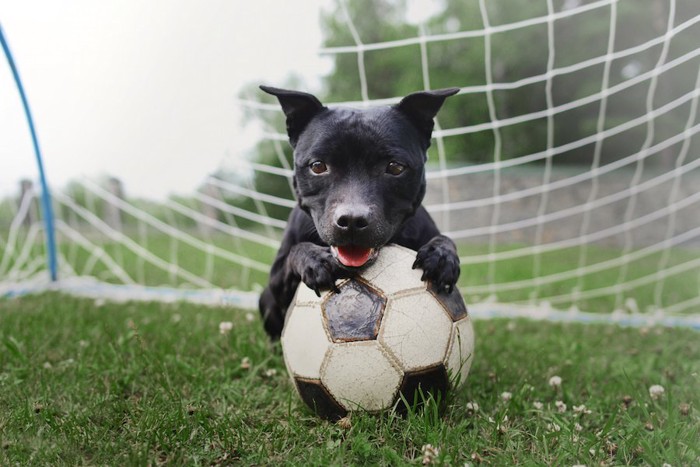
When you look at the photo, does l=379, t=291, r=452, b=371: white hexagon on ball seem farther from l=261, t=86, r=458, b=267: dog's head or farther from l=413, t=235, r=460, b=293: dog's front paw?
l=261, t=86, r=458, b=267: dog's head

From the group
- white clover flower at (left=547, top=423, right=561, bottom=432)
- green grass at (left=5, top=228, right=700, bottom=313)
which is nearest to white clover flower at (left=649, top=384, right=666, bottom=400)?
white clover flower at (left=547, top=423, right=561, bottom=432)

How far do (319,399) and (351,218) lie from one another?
0.78 meters

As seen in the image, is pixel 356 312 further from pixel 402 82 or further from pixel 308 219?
pixel 402 82

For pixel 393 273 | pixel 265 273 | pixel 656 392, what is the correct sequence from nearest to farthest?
pixel 393 273
pixel 656 392
pixel 265 273

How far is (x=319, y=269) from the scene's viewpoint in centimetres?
248

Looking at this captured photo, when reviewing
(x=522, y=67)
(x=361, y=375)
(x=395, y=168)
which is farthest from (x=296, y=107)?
(x=522, y=67)

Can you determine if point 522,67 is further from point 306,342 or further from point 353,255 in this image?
point 306,342

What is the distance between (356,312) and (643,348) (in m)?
2.80

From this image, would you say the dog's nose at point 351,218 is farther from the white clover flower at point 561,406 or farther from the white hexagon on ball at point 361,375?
the white clover flower at point 561,406

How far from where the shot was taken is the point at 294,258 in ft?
8.86

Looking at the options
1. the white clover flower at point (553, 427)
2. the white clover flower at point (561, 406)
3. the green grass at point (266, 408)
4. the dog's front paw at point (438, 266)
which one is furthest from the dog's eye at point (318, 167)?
the white clover flower at point (561, 406)

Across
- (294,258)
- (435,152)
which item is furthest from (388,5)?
(294,258)

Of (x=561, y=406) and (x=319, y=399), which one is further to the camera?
(x=561, y=406)

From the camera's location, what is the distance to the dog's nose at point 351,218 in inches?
89.0
